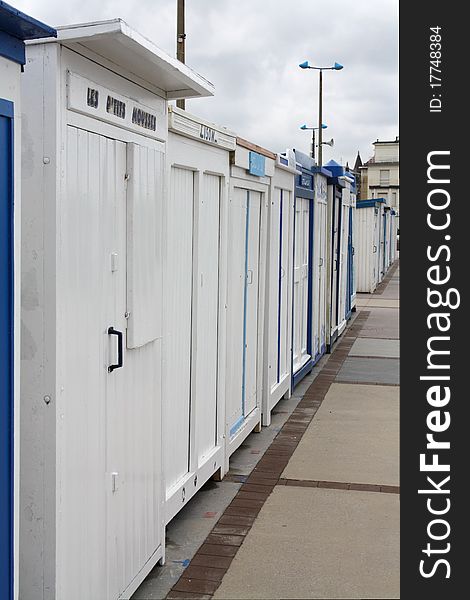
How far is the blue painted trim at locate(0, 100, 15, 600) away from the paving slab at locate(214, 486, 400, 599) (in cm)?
176

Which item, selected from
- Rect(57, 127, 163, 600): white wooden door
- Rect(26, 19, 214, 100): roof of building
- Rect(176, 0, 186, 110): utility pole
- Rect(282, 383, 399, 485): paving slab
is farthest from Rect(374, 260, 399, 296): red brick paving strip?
Rect(57, 127, 163, 600): white wooden door

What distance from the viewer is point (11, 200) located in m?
2.89

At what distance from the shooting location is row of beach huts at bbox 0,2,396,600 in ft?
10.5

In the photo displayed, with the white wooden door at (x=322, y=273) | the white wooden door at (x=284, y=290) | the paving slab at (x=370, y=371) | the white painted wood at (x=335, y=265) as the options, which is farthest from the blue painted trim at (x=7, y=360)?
the white painted wood at (x=335, y=265)

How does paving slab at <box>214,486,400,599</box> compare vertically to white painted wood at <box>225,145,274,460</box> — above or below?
below

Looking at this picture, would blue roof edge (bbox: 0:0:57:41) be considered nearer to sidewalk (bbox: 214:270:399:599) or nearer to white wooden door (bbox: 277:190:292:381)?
sidewalk (bbox: 214:270:399:599)

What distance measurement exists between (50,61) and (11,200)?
696 millimetres

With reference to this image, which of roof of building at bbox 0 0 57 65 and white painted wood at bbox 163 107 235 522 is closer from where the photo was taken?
roof of building at bbox 0 0 57 65

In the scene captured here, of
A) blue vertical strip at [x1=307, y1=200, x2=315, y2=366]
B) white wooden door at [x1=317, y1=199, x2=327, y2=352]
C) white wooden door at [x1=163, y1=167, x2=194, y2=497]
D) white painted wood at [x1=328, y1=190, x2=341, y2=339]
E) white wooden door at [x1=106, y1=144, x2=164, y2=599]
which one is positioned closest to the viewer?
white wooden door at [x1=106, y1=144, x2=164, y2=599]

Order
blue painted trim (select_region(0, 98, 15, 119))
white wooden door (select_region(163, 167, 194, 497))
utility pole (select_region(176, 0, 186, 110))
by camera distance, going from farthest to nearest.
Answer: utility pole (select_region(176, 0, 186, 110))
white wooden door (select_region(163, 167, 194, 497))
blue painted trim (select_region(0, 98, 15, 119))

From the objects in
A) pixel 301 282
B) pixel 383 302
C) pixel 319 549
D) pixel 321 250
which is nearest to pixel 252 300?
pixel 319 549

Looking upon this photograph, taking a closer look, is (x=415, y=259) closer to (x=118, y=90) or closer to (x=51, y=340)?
(x=118, y=90)

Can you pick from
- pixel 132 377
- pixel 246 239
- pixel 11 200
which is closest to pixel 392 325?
pixel 246 239

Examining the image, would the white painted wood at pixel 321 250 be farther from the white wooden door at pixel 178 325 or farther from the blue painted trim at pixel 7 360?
the blue painted trim at pixel 7 360
